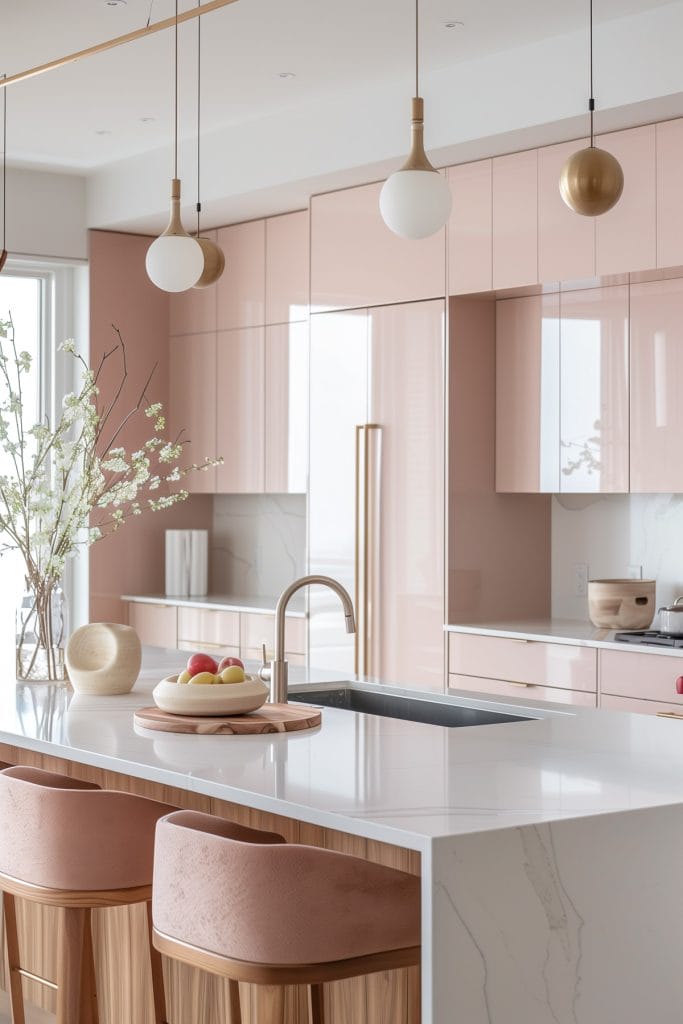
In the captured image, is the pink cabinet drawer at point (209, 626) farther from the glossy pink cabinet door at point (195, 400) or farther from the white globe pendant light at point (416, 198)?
the white globe pendant light at point (416, 198)

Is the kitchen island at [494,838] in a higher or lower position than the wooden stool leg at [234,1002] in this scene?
higher

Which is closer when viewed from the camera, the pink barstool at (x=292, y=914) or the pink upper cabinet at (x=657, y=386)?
the pink barstool at (x=292, y=914)

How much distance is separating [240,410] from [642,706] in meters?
2.93

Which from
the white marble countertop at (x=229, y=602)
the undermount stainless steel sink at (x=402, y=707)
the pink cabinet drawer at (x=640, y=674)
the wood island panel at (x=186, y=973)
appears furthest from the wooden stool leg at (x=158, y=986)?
the white marble countertop at (x=229, y=602)

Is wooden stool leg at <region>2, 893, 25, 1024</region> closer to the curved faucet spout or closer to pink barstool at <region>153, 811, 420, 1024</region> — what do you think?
the curved faucet spout

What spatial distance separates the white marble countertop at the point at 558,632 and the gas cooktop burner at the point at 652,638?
2 cm

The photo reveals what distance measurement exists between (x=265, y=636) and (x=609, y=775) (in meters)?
3.96

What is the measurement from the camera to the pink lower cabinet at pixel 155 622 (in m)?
6.95

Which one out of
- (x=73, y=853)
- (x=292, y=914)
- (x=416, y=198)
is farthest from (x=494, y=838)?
(x=416, y=198)

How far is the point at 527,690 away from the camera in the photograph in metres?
5.17

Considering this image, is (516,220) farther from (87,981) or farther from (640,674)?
(87,981)

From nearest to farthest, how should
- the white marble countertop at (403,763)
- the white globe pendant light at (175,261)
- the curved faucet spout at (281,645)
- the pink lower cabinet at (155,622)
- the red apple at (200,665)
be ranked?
1. the white marble countertop at (403,763)
2. the red apple at (200,665)
3. the curved faucet spout at (281,645)
4. the white globe pendant light at (175,261)
5. the pink lower cabinet at (155,622)

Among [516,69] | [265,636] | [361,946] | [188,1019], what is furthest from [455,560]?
[361,946]

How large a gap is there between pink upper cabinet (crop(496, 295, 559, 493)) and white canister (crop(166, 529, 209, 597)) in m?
2.03
